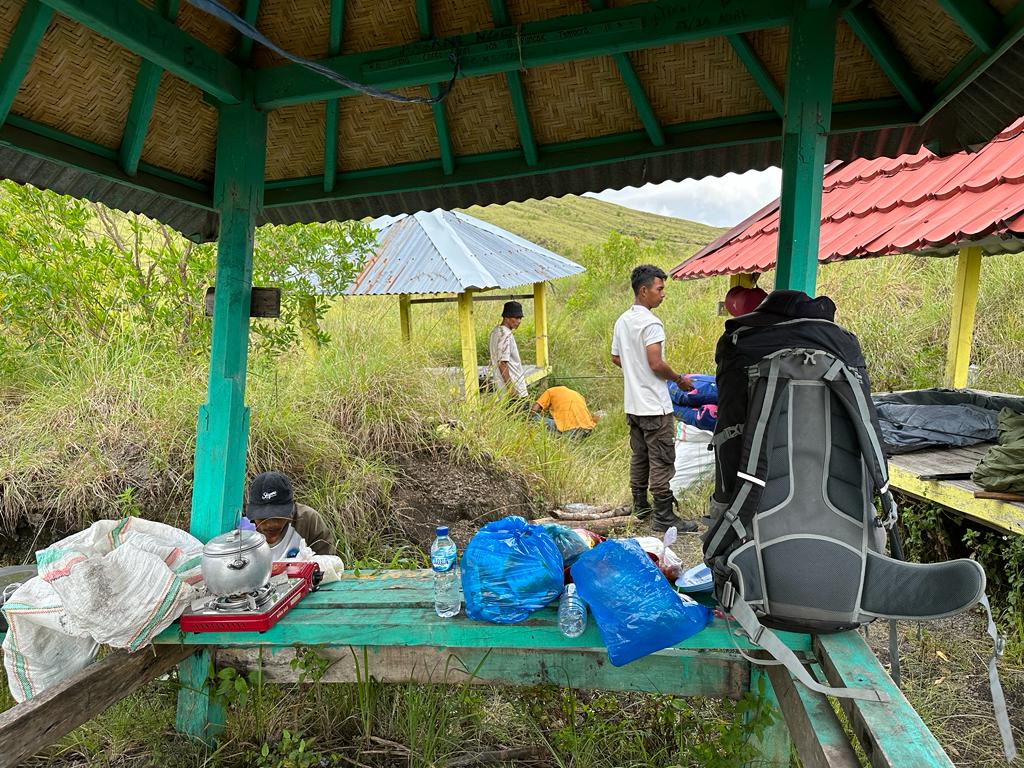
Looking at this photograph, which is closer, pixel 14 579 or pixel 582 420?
pixel 14 579

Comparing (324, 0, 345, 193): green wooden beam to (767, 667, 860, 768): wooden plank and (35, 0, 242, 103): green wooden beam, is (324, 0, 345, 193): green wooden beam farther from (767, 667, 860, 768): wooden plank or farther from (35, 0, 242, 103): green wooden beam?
(767, 667, 860, 768): wooden plank

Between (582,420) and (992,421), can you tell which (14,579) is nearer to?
(582,420)

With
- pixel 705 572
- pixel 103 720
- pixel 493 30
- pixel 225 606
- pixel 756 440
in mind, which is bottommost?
pixel 103 720

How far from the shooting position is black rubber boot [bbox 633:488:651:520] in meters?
6.07

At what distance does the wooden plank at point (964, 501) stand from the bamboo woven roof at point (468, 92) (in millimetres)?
2079

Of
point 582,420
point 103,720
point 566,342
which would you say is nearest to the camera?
point 103,720

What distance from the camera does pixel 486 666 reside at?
3.04 meters

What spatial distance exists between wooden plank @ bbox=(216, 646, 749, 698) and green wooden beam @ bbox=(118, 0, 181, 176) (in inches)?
94.1

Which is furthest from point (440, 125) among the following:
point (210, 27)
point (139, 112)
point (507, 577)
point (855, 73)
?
point (507, 577)

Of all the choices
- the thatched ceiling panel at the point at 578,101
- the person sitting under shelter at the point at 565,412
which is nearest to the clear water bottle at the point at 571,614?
the thatched ceiling panel at the point at 578,101

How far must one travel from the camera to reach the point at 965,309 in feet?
18.6

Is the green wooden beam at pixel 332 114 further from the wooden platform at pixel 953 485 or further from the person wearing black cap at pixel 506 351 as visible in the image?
the person wearing black cap at pixel 506 351

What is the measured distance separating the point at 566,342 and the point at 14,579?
37.9ft

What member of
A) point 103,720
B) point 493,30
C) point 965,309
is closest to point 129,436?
point 103,720
